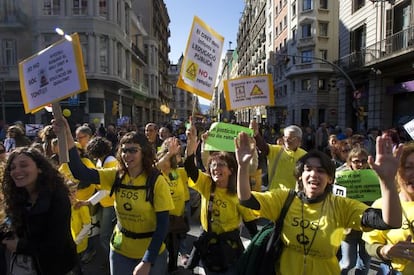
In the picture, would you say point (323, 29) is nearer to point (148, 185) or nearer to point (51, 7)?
point (51, 7)

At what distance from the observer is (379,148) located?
208 cm

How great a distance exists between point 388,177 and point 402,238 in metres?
0.64

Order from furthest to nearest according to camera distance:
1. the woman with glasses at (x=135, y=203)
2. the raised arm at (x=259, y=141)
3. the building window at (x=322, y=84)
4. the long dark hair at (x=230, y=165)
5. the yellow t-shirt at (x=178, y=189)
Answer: the building window at (x=322, y=84) < the raised arm at (x=259, y=141) < the yellow t-shirt at (x=178, y=189) < the long dark hair at (x=230, y=165) < the woman with glasses at (x=135, y=203)

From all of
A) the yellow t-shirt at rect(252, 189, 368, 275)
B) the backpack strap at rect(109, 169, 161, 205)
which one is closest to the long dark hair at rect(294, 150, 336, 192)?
the yellow t-shirt at rect(252, 189, 368, 275)

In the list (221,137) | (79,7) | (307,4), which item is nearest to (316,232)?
(221,137)

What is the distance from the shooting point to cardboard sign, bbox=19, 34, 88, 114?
3.10 metres

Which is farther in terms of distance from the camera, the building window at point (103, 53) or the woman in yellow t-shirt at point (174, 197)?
the building window at point (103, 53)

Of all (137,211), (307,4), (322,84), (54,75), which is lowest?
(137,211)

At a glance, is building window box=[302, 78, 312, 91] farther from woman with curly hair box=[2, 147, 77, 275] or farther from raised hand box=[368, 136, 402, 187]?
woman with curly hair box=[2, 147, 77, 275]

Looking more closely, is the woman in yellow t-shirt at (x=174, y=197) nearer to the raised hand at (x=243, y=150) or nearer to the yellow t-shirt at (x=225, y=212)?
the yellow t-shirt at (x=225, y=212)

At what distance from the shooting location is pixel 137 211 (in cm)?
279

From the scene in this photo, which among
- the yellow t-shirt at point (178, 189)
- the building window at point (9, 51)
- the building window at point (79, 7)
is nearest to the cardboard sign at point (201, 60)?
the yellow t-shirt at point (178, 189)

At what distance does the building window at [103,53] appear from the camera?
2544 centimetres

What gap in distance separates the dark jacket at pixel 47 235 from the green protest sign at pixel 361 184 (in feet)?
9.82
